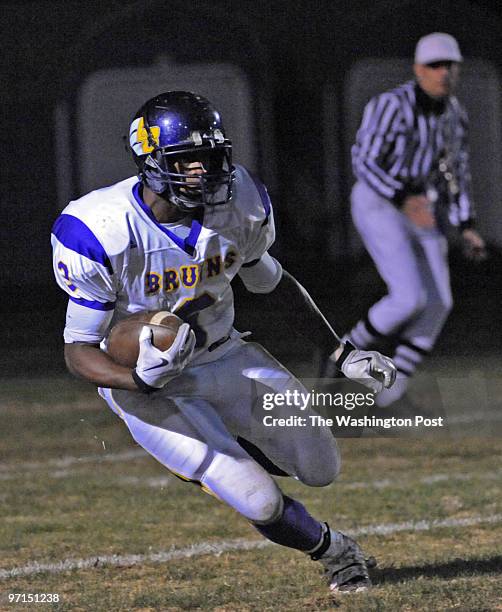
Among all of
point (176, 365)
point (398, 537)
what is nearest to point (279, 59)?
point (398, 537)

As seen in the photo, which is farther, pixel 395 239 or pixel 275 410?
pixel 395 239

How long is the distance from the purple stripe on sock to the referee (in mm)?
1563

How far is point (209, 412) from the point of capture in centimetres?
304

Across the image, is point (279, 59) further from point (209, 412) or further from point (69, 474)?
point (209, 412)

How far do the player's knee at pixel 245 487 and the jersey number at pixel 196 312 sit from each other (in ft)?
1.17

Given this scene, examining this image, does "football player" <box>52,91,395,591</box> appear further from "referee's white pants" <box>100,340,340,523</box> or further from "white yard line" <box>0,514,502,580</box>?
"white yard line" <box>0,514,502,580</box>

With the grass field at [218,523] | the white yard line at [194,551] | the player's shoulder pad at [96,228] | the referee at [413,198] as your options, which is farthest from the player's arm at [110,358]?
the referee at [413,198]

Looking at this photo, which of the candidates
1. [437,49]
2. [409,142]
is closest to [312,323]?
[409,142]

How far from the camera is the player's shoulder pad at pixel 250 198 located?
10.2ft

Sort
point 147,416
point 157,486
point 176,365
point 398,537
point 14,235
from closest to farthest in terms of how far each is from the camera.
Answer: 1. point 176,365
2. point 147,416
3. point 398,537
4. point 157,486
5. point 14,235

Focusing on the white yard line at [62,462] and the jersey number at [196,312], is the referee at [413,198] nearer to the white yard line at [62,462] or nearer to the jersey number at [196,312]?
the white yard line at [62,462]

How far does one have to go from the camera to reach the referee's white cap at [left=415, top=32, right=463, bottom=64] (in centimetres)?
466

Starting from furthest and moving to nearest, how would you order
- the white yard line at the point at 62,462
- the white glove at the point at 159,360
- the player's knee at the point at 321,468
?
the white yard line at the point at 62,462
the player's knee at the point at 321,468
the white glove at the point at 159,360

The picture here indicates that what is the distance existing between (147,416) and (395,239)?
1.87m
